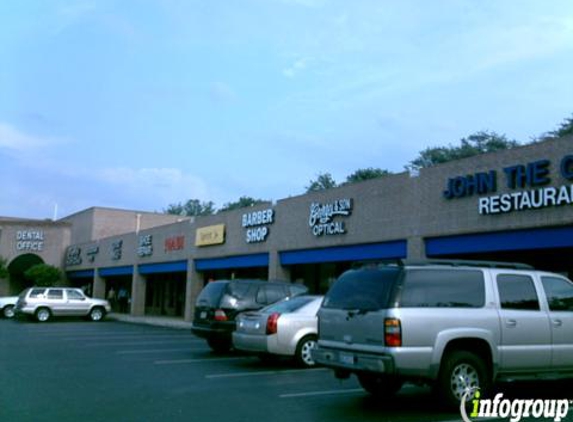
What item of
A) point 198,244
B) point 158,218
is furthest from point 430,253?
point 158,218

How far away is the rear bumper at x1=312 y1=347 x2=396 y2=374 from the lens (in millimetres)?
8633

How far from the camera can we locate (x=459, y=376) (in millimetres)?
8992

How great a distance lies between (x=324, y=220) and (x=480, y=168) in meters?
7.32

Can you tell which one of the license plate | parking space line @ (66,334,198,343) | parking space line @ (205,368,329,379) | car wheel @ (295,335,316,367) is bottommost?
parking space line @ (205,368,329,379)

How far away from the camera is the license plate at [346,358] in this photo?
30.2ft

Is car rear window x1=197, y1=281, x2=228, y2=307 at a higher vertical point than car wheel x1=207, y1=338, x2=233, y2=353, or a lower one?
higher

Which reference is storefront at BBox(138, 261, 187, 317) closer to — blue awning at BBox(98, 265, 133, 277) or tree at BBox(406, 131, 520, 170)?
blue awning at BBox(98, 265, 133, 277)

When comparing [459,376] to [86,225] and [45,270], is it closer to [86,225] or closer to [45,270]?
[45,270]

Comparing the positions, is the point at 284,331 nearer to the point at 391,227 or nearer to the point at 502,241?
the point at 502,241

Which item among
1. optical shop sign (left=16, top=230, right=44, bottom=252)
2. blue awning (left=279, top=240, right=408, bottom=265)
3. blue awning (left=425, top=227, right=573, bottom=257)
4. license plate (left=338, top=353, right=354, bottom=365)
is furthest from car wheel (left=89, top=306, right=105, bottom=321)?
license plate (left=338, top=353, right=354, bottom=365)

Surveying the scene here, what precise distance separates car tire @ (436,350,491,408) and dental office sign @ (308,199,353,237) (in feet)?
47.1

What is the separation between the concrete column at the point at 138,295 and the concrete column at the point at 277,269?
16.4 metres

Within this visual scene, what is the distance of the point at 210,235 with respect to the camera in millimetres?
32562

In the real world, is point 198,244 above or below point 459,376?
above
